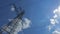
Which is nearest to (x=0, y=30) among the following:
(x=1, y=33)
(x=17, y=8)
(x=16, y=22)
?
(x=1, y=33)

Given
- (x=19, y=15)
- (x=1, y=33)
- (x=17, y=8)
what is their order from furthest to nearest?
(x=1, y=33), (x=19, y=15), (x=17, y=8)

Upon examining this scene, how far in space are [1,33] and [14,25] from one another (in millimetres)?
4848

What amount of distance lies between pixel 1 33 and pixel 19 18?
25.0 ft

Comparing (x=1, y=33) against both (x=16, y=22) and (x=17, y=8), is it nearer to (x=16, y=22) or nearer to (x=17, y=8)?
(x=16, y=22)

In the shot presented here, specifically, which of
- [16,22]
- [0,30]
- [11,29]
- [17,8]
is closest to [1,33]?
[0,30]

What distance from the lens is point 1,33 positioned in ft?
114

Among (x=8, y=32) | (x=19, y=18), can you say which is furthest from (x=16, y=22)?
(x=8, y=32)

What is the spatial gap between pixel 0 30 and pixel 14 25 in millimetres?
4904

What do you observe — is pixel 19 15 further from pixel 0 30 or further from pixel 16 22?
pixel 0 30

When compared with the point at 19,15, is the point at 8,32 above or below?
below

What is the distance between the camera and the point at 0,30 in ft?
116

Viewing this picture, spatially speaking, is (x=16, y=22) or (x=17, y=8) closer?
(x=17, y=8)

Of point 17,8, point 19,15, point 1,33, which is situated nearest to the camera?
point 17,8

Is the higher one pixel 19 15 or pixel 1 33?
pixel 19 15
